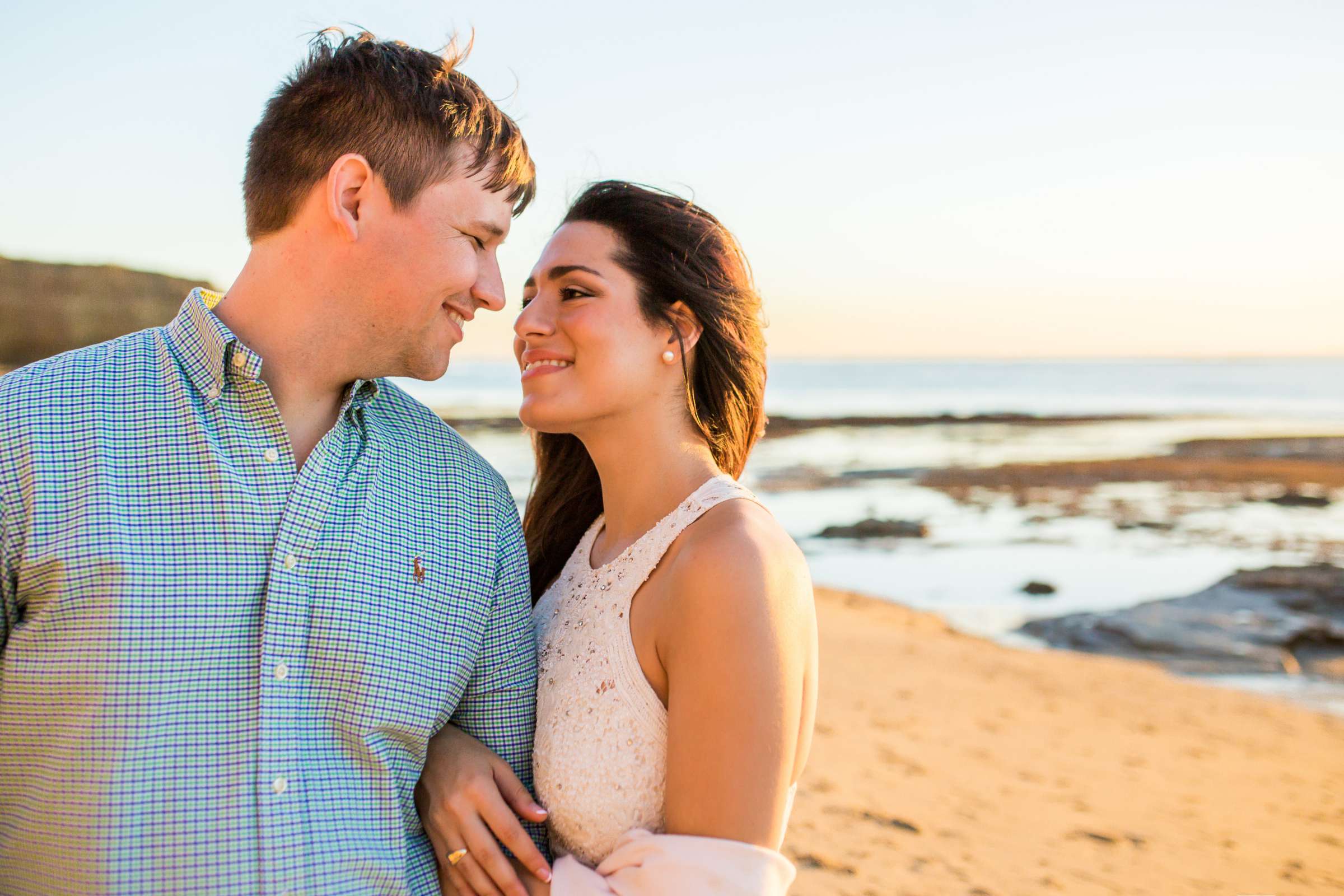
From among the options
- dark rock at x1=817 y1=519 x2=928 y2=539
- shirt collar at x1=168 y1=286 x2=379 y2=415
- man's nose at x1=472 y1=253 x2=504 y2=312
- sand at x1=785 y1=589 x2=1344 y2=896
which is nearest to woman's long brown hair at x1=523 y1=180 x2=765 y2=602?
man's nose at x1=472 y1=253 x2=504 y2=312

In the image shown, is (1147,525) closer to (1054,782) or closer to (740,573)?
(1054,782)

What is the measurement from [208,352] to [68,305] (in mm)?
33303

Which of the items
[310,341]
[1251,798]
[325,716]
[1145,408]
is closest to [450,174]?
[310,341]

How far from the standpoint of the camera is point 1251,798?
5766mm

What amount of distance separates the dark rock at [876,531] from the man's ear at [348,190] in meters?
12.5

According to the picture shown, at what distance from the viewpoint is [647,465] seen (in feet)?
8.70

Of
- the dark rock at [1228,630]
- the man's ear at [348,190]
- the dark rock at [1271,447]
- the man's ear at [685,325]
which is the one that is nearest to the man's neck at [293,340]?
the man's ear at [348,190]

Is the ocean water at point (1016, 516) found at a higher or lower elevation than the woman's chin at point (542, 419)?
lower

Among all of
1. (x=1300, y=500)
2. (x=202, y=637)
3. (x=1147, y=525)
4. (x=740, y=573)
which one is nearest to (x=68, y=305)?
(x=1147, y=525)

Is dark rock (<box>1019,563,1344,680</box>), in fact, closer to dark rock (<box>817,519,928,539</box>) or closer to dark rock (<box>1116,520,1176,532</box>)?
dark rock (<box>1116,520,1176,532</box>)

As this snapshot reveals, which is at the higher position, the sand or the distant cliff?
the distant cliff

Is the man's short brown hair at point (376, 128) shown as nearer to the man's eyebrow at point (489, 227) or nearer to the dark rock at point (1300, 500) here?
the man's eyebrow at point (489, 227)

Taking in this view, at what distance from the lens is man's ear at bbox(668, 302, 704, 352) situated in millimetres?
2639

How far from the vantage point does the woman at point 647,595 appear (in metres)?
1.96
